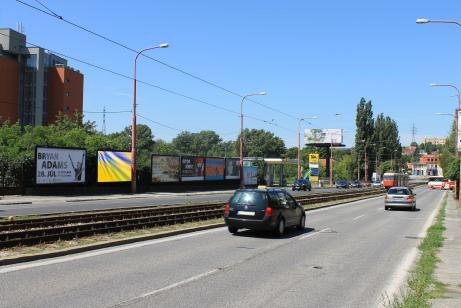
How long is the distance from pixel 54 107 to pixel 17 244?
82721 mm

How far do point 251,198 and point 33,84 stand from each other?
7740 cm

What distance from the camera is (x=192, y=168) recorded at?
5209 cm

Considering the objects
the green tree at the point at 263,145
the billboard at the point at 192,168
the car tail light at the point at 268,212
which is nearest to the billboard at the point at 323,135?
the green tree at the point at 263,145

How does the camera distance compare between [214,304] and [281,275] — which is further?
[281,275]

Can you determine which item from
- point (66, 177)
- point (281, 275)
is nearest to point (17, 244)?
point (281, 275)

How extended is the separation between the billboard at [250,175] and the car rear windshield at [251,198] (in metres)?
47.7

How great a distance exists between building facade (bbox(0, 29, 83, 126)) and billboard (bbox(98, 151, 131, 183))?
1606 inches

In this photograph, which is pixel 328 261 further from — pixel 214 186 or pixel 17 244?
pixel 214 186

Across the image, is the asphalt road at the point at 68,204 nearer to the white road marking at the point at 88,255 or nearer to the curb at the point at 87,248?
the curb at the point at 87,248

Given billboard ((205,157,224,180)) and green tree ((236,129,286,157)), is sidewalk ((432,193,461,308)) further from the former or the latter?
green tree ((236,129,286,157))

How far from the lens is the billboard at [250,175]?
209 ft

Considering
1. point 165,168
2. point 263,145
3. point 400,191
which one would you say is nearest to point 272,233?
point 400,191

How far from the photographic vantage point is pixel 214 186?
56438 mm

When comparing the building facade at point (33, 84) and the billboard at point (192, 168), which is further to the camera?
the building facade at point (33, 84)
